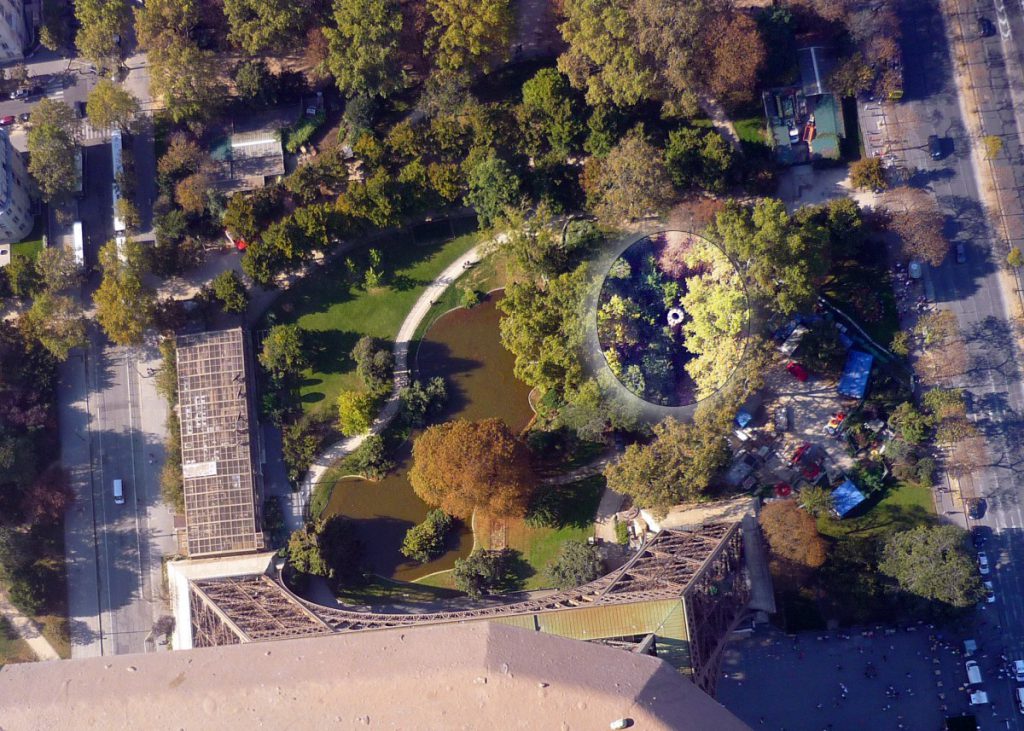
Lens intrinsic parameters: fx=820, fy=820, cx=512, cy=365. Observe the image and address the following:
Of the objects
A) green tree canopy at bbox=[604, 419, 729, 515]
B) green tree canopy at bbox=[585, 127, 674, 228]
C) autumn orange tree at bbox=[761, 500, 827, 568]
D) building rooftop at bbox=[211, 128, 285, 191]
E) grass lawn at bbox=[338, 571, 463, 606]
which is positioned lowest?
grass lawn at bbox=[338, 571, 463, 606]

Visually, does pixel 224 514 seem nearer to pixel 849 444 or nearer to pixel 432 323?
pixel 432 323

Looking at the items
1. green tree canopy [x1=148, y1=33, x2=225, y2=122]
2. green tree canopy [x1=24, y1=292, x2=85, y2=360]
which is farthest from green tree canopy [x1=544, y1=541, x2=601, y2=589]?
green tree canopy [x1=148, y1=33, x2=225, y2=122]

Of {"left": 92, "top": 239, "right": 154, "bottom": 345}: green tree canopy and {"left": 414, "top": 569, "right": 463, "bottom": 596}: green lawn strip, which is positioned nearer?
{"left": 92, "top": 239, "right": 154, "bottom": 345}: green tree canopy

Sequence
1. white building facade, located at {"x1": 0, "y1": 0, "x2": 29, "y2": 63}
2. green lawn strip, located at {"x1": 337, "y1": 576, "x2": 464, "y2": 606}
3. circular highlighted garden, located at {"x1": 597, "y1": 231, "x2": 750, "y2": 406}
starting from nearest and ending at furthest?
1. circular highlighted garden, located at {"x1": 597, "y1": 231, "x2": 750, "y2": 406}
2. green lawn strip, located at {"x1": 337, "y1": 576, "x2": 464, "y2": 606}
3. white building facade, located at {"x1": 0, "y1": 0, "x2": 29, "y2": 63}

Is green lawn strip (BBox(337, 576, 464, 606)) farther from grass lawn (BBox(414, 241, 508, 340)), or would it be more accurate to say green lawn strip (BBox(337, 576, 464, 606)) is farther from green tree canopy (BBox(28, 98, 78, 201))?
green tree canopy (BBox(28, 98, 78, 201))

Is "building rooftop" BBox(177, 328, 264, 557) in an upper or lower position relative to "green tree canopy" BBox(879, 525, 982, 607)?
upper

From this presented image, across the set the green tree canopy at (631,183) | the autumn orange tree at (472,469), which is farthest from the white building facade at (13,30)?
the green tree canopy at (631,183)
